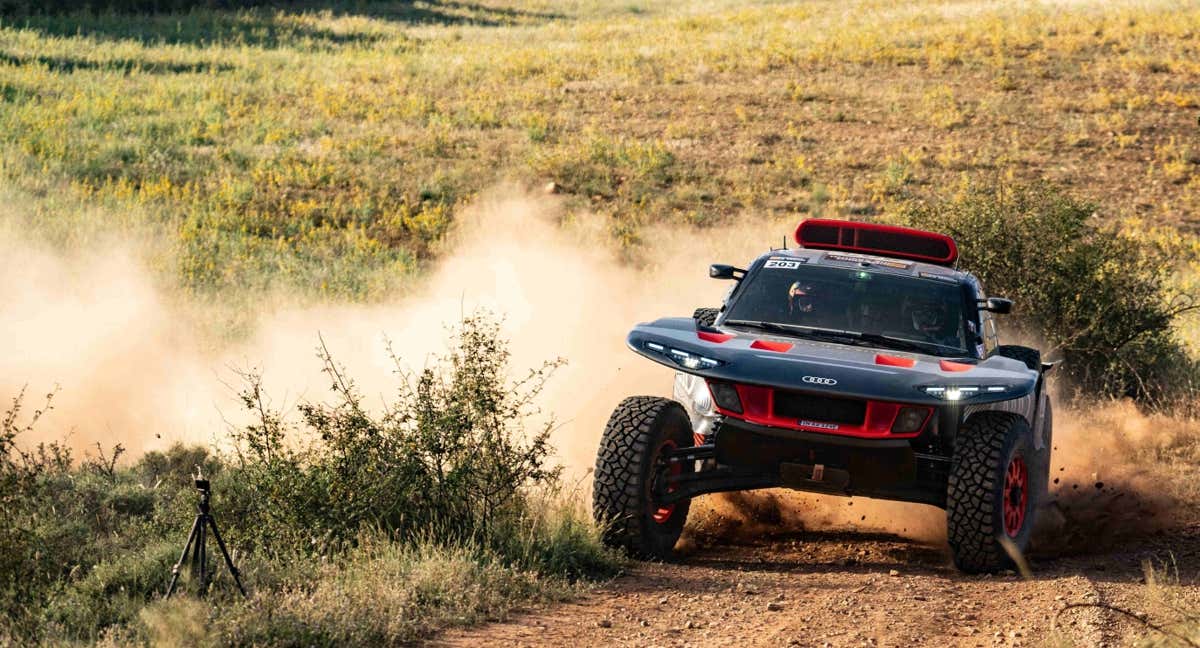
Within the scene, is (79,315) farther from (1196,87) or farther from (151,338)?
(1196,87)

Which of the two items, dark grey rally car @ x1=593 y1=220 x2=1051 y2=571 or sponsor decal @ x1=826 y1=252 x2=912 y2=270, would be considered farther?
sponsor decal @ x1=826 y1=252 x2=912 y2=270

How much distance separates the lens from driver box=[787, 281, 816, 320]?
9531 millimetres

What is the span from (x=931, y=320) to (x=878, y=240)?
4.07 ft

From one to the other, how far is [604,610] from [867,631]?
1.25 meters

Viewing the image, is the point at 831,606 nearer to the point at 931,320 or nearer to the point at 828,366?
the point at 828,366

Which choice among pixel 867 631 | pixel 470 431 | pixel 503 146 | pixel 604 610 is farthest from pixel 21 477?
pixel 503 146

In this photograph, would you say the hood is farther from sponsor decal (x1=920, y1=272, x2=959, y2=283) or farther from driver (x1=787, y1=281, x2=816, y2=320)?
sponsor decal (x1=920, y1=272, x2=959, y2=283)

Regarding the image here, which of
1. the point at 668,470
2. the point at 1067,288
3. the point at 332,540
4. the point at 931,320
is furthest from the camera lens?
the point at 1067,288

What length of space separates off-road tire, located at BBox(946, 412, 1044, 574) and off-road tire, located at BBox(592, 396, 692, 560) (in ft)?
5.24

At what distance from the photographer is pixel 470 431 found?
860cm

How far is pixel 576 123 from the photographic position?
3475 centimetres

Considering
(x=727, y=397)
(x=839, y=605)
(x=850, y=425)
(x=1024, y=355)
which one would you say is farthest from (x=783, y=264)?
(x=839, y=605)

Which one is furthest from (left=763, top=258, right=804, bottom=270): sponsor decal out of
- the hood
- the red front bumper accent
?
the red front bumper accent

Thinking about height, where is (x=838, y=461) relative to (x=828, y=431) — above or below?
below
